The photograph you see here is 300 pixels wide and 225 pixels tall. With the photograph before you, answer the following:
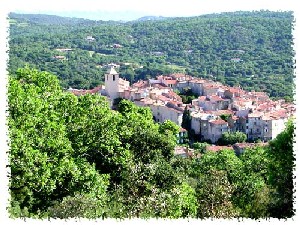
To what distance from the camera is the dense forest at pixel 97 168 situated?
19.5 feet

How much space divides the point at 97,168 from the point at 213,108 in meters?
34.5

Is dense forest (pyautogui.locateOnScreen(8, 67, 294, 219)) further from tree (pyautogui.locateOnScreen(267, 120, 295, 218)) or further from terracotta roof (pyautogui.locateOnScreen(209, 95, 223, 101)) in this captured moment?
terracotta roof (pyautogui.locateOnScreen(209, 95, 223, 101))

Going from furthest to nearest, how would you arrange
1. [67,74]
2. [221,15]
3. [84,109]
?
[221,15], [67,74], [84,109]

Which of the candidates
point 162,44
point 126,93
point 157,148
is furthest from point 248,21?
point 157,148

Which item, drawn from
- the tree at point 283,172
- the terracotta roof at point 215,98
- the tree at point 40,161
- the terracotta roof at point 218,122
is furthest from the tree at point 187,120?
the tree at point 283,172

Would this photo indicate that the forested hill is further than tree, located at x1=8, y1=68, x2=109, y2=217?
Yes

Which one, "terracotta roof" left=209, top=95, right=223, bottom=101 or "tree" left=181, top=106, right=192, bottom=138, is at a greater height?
"terracotta roof" left=209, top=95, right=223, bottom=101

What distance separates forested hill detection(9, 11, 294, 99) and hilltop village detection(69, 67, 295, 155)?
24.0 feet

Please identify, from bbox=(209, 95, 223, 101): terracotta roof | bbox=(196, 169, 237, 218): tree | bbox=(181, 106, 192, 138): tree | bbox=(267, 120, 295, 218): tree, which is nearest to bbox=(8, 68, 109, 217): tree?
bbox=(196, 169, 237, 218): tree

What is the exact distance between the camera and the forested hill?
5725 centimetres

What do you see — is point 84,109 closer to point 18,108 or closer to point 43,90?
point 43,90

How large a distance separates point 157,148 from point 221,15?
8790 cm

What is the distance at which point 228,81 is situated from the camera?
191ft

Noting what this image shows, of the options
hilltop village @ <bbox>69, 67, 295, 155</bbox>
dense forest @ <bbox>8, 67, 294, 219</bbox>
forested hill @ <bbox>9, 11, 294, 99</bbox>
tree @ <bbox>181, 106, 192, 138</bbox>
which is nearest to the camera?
dense forest @ <bbox>8, 67, 294, 219</bbox>
